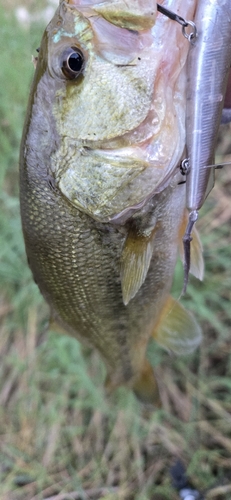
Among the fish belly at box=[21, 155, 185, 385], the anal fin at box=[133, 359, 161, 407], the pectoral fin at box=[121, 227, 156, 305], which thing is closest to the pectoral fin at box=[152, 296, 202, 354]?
the fish belly at box=[21, 155, 185, 385]

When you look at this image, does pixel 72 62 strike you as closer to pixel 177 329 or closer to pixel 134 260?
pixel 134 260

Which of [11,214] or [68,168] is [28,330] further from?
[68,168]

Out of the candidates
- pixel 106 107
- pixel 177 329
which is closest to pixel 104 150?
pixel 106 107

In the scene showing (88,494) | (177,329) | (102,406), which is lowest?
(88,494)

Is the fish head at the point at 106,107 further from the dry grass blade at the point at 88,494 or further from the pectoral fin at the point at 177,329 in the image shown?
the dry grass blade at the point at 88,494

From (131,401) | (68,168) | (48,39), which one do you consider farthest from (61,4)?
(131,401)

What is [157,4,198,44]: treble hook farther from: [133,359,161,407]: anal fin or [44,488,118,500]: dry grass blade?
[44,488,118,500]: dry grass blade
